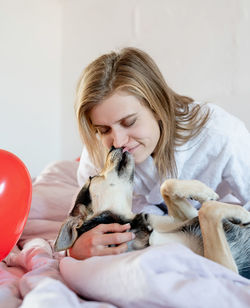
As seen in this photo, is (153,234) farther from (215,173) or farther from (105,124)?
(215,173)

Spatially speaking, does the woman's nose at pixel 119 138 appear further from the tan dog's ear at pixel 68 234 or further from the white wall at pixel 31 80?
the white wall at pixel 31 80

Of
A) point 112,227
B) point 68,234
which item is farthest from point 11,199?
point 112,227

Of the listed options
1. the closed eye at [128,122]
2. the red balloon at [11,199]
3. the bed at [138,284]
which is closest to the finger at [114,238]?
the bed at [138,284]

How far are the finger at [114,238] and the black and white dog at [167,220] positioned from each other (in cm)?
3

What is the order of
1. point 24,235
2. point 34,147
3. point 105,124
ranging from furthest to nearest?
1. point 34,147
2. point 24,235
3. point 105,124

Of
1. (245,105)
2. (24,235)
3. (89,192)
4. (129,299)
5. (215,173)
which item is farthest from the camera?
(245,105)

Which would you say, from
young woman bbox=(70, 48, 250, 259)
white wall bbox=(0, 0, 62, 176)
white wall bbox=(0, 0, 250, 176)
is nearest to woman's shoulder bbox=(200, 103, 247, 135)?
young woman bbox=(70, 48, 250, 259)

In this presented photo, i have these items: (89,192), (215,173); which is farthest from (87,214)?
(215,173)

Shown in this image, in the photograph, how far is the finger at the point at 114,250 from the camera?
3.13 ft

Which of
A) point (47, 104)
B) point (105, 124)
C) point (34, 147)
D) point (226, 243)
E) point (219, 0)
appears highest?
point (219, 0)

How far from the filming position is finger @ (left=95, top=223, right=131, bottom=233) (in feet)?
3.26

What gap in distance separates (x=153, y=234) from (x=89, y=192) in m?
0.21

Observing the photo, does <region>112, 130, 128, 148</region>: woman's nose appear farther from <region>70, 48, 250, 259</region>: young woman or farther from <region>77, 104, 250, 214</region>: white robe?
<region>77, 104, 250, 214</region>: white robe

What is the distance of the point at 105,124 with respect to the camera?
1273 mm
